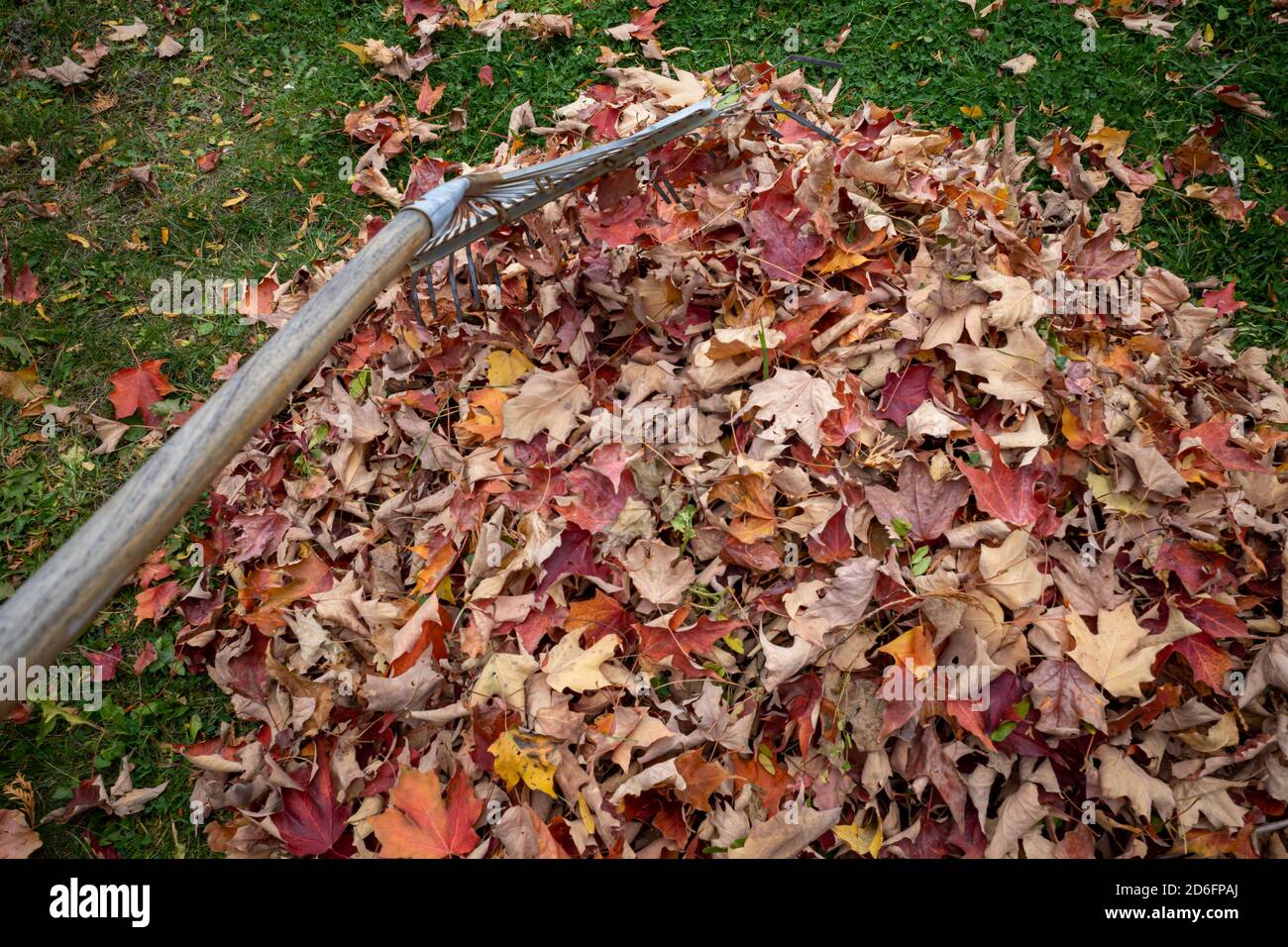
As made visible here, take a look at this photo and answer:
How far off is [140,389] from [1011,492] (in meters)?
3.05

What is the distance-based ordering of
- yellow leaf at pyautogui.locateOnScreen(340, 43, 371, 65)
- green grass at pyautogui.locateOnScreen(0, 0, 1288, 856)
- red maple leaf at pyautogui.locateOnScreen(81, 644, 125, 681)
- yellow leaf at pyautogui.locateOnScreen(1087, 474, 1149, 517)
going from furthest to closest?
yellow leaf at pyautogui.locateOnScreen(340, 43, 371, 65) → green grass at pyautogui.locateOnScreen(0, 0, 1288, 856) → red maple leaf at pyautogui.locateOnScreen(81, 644, 125, 681) → yellow leaf at pyautogui.locateOnScreen(1087, 474, 1149, 517)

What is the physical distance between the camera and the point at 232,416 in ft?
4.43

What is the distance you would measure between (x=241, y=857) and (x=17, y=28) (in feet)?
13.8

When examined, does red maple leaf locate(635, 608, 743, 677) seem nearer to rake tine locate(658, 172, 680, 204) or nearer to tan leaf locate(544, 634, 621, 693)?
tan leaf locate(544, 634, 621, 693)

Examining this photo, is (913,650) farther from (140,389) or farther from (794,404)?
(140,389)

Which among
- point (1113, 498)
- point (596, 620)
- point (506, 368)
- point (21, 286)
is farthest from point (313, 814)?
point (21, 286)

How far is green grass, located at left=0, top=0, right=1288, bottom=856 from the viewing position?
9.36ft

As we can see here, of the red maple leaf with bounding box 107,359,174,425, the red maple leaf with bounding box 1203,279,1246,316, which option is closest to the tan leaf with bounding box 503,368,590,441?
the red maple leaf with bounding box 107,359,174,425

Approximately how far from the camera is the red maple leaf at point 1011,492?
1.80m

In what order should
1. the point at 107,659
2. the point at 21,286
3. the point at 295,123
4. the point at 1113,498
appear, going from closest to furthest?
the point at 1113,498, the point at 107,659, the point at 21,286, the point at 295,123

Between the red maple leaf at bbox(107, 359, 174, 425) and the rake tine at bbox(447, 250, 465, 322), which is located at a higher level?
the rake tine at bbox(447, 250, 465, 322)

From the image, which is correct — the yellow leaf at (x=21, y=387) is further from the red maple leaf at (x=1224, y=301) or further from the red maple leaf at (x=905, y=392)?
the red maple leaf at (x=1224, y=301)

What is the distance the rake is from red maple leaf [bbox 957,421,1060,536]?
4.28ft
